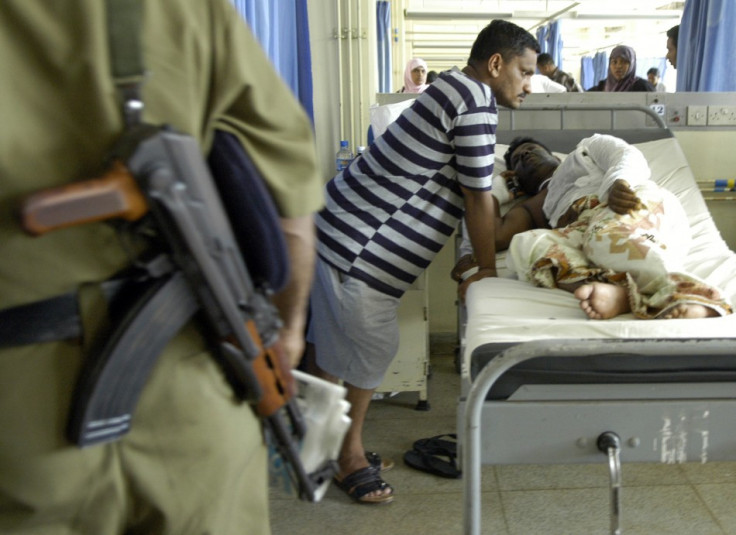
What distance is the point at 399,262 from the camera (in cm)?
214

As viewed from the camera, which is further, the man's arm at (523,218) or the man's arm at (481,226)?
the man's arm at (523,218)

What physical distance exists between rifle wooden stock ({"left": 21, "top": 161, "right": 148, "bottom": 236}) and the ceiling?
7002 millimetres

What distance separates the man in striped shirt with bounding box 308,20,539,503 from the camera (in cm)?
209

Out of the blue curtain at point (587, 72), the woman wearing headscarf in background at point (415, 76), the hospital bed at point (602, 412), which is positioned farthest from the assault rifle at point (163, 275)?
the blue curtain at point (587, 72)

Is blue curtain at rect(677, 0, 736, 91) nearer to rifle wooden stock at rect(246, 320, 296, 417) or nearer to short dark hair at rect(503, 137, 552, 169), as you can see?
short dark hair at rect(503, 137, 552, 169)

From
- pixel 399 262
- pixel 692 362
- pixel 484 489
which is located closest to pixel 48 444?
pixel 692 362

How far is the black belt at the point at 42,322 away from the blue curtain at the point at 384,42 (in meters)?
7.69

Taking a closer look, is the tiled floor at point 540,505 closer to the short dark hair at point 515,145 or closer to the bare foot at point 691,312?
the bare foot at point 691,312

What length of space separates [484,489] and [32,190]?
1881mm

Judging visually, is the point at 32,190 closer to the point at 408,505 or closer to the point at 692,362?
the point at 692,362

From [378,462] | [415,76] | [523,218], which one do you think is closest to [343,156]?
[523,218]

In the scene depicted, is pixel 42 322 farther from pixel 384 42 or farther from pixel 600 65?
pixel 600 65

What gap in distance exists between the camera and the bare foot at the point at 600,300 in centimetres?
177

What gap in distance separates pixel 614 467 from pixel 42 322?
114 centimetres
